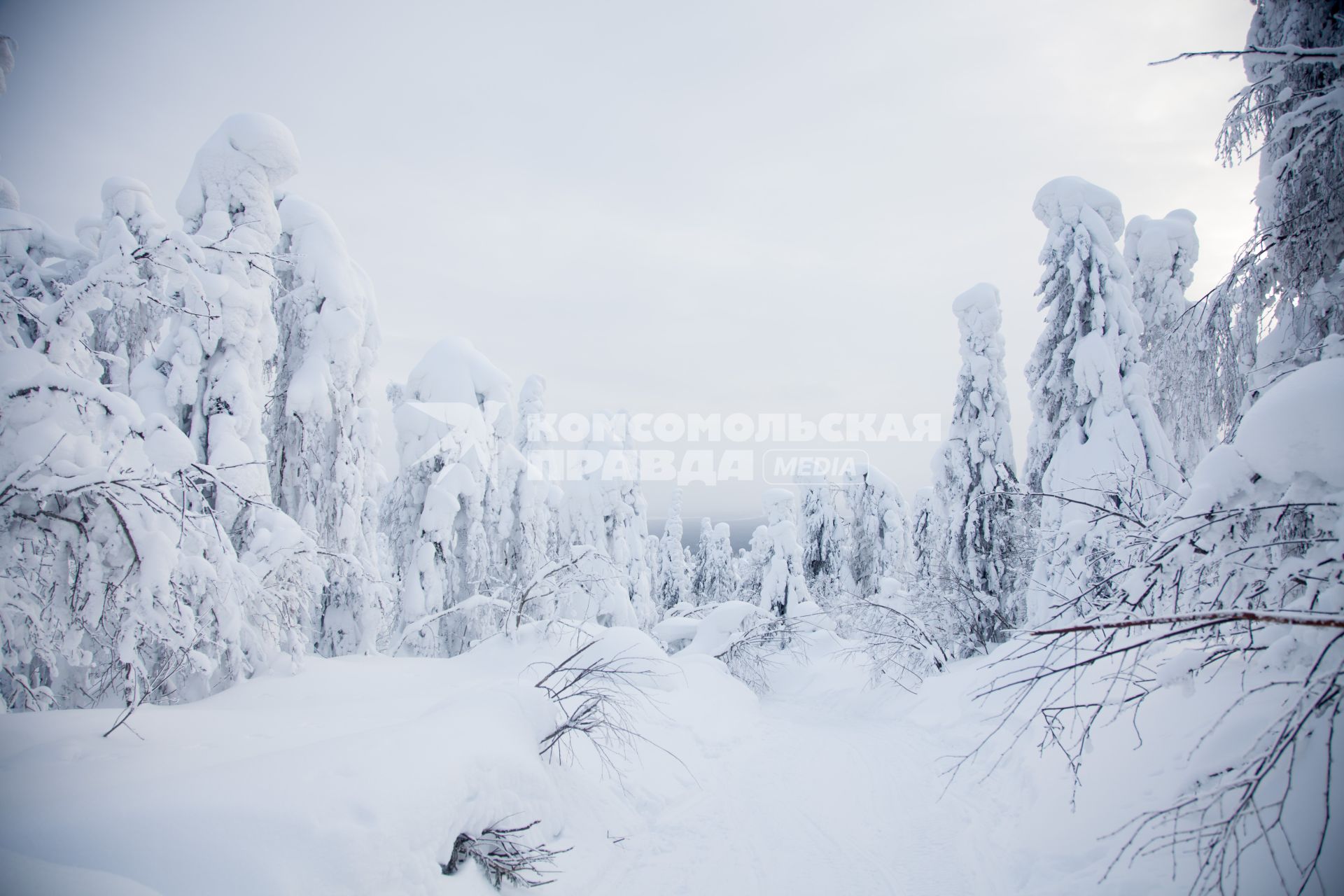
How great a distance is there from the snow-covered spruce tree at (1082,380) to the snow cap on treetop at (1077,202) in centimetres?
2

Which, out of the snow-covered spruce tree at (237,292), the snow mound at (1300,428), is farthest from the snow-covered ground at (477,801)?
the snow-covered spruce tree at (237,292)

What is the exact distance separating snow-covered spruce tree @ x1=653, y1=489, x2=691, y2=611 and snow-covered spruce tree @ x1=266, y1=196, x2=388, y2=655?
28.3 m

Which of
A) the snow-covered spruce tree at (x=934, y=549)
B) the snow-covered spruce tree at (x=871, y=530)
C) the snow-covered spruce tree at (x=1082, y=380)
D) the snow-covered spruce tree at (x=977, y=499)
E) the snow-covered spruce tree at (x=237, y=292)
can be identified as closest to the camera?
the snow-covered spruce tree at (x=237, y=292)

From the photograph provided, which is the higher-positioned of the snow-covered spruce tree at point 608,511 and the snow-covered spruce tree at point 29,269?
the snow-covered spruce tree at point 29,269

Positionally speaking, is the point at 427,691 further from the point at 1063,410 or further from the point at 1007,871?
the point at 1063,410

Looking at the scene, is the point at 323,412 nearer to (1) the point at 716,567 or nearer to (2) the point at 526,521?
(2) the point at 526,521

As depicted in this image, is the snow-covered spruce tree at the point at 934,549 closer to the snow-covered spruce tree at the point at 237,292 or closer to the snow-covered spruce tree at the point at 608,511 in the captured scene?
the snow-covered spruce tree at the point at 608,511

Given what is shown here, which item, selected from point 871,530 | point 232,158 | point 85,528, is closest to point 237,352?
point 232,158

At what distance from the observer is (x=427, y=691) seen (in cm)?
668

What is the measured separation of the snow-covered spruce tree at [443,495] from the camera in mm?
14172

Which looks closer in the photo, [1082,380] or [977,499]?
[1082,380]

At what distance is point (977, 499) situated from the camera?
14555 millimetres

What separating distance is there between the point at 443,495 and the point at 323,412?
382cm

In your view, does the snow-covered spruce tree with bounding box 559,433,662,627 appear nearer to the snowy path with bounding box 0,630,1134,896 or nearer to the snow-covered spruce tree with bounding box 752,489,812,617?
the snow-covered spruce tree with bounding box 752,489,812,617
